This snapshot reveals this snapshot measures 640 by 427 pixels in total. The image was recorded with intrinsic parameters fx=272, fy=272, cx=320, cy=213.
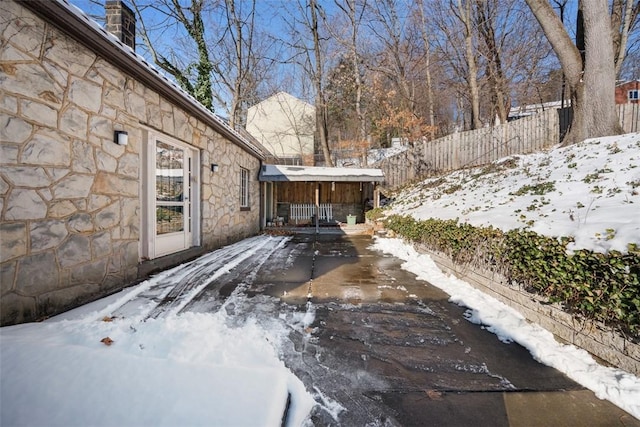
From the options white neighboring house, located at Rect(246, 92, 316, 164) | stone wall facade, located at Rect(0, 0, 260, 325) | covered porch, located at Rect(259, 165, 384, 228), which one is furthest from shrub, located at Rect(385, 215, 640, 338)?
white neighboring house, located at Rect(246, 92, 316, 164)

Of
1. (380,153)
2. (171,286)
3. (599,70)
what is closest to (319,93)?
(380,153)

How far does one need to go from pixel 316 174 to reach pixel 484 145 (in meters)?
6.66

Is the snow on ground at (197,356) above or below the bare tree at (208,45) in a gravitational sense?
below

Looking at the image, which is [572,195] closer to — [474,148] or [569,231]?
[569,231]

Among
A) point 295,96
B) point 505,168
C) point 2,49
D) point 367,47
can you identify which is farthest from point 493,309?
point 295,96

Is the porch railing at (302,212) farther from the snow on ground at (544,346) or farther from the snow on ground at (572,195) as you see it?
the snow on ground at (544,346)

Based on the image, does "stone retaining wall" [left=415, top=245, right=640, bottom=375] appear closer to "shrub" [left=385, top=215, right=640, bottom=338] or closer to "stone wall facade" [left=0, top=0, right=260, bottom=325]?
"shrub" [left=385, top=215, right=640, bottom=338]

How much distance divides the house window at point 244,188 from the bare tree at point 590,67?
369 inches

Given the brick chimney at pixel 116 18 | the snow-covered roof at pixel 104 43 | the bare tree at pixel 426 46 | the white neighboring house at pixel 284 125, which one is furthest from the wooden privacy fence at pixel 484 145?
the brick chimney at pixel 116 18

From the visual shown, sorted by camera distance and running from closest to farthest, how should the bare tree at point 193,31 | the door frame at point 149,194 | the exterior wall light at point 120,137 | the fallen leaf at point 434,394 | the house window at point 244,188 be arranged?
the fallen leaf at point 434,394 → the exterior wall light at point 120,137 → the door frame at point 149,194 → the house window at point 244,188 → the bare tree at point 193,31

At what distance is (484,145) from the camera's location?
1054 centimetres

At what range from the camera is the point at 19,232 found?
7.41ft

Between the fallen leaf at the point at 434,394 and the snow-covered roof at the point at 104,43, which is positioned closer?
the fallen leaf at the point at 434,394

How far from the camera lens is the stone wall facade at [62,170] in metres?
2.21
